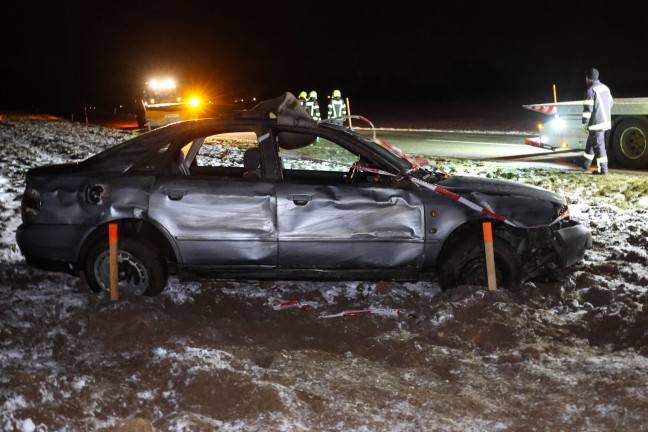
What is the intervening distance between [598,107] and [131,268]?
9.45 m

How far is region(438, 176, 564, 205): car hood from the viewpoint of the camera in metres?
5.81

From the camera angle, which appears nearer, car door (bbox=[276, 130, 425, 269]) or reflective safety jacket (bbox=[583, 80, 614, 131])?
car door (bbox=[276, 130, 425, 269])

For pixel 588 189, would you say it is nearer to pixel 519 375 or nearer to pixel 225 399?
pixel 519 375

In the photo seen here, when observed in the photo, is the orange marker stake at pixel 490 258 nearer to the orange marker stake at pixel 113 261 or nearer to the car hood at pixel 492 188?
the car hood at pixel 492 188

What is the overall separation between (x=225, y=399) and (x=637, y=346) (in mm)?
2725

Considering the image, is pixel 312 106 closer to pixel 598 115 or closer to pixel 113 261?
pixel 598 115

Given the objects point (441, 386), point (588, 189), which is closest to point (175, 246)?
point (441, 386)

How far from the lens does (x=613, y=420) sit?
370cm

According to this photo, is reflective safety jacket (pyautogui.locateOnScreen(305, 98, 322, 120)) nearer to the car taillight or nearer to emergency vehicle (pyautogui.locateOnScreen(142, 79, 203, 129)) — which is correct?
emergency vehicle (pyautogui.locateOnScreen(142, 79, 203, 129))

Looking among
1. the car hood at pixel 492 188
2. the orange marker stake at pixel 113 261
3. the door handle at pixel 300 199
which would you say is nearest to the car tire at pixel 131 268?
the orange marker stake at pixel 113 261

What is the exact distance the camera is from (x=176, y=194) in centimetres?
564

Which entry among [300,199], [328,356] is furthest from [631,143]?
[328,356]

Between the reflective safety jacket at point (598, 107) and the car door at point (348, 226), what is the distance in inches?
317

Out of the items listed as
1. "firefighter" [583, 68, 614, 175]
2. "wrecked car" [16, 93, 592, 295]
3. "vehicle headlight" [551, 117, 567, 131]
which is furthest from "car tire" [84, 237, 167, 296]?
"vehicle headlight" [551, 117, 567, 131]
